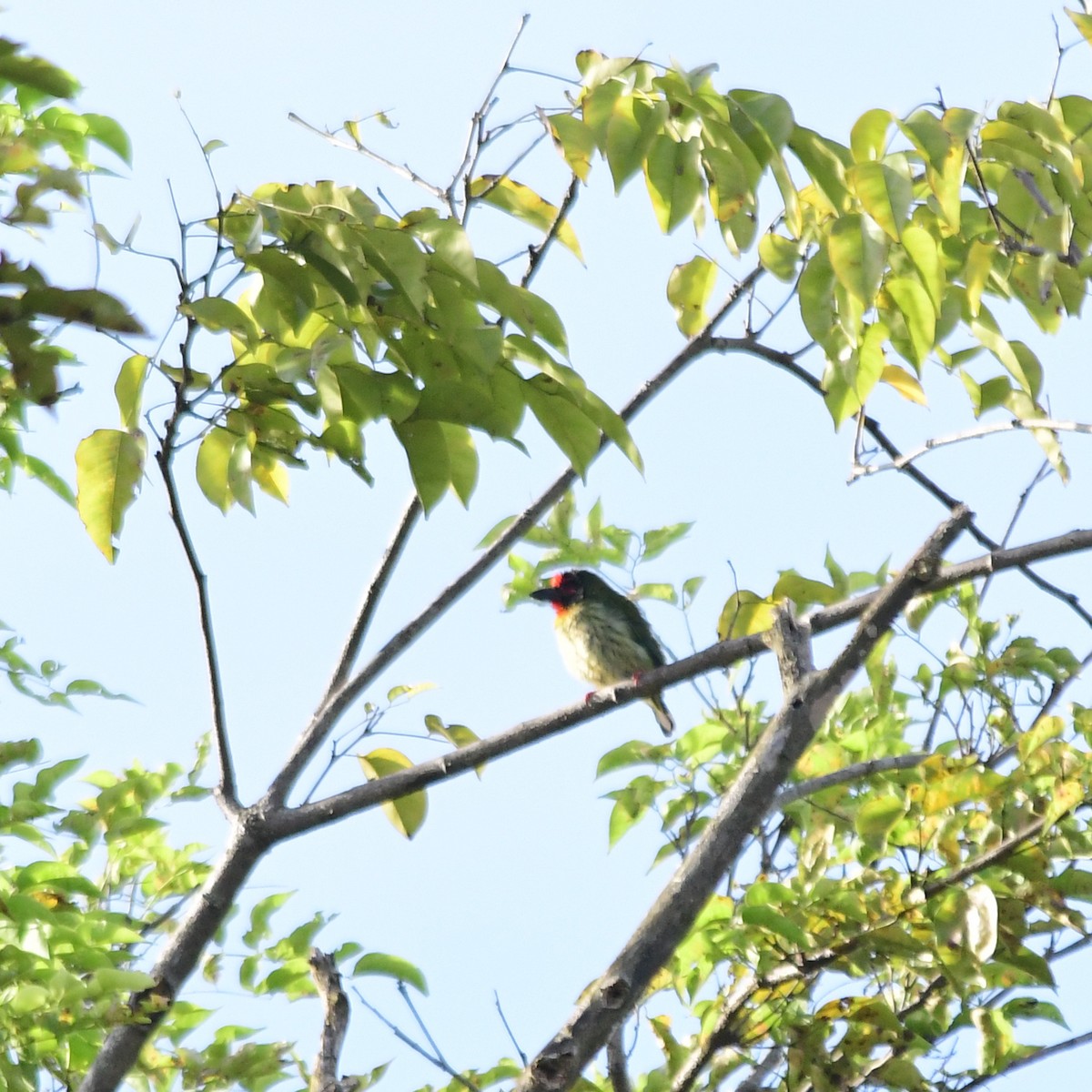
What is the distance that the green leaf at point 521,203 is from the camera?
127 inches

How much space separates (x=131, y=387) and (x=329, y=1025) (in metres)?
1.79

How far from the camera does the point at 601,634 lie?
7023mm

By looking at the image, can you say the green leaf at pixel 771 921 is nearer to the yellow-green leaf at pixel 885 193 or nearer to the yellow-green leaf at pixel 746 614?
the yellow-green leaf at pixel 746 614

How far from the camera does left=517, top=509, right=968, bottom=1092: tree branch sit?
233cm

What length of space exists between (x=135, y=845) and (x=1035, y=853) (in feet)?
8.46

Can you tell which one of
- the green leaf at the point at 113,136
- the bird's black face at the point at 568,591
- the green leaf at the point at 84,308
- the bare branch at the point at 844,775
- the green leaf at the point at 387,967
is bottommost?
the green leaf at the point at 387,967

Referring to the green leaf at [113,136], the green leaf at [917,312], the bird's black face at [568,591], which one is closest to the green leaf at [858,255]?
the green leaf at [917,312]

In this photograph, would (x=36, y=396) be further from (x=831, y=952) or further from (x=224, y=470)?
(x=831, y=952)

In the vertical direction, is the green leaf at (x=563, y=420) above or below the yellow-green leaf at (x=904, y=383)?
below

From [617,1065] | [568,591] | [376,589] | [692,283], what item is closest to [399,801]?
[376,589]

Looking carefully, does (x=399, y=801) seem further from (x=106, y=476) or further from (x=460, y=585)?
(x=106, y=476)

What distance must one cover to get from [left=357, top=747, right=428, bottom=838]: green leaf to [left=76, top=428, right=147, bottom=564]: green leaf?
1236 mm

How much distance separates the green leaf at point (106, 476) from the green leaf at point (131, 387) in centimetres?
3

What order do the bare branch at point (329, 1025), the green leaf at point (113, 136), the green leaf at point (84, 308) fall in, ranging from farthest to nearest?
the bare branch at point (329, 1025), the green leaf at point (113, 136), the green leaf at point (84, 308)
